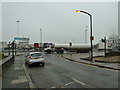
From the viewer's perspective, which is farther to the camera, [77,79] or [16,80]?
[77,79]

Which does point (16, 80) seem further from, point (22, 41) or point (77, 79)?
point (22, 41)

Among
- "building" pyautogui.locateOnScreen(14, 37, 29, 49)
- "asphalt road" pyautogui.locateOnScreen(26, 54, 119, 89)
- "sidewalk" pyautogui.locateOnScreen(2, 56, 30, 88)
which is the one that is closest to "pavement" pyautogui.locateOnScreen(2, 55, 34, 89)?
"sidewalk" pyautogui.locateOnScreen(2, 56, 30, 88)

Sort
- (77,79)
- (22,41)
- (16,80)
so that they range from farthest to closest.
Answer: (22,41) < (77,79) < (16,80)

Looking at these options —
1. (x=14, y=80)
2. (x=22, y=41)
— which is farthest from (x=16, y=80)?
(x=22, y=41)

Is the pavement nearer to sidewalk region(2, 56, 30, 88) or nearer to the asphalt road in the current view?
sidewalk region(2, 56, 30, 88)

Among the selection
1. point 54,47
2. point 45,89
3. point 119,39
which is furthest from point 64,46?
point 119,39

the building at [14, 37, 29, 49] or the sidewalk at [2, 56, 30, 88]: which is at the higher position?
the building at [14, 37, 29, 49]

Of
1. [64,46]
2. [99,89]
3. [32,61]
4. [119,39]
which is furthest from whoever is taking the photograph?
[119,39]

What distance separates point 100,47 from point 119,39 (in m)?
56.4

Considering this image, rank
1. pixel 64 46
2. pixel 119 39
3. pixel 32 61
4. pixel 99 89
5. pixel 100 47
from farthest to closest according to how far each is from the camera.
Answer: pixel 119 39 → pixel 100 47 → pixel 64 46 → pixel 32 61 → pixel 99 89

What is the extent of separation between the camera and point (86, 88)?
653cm

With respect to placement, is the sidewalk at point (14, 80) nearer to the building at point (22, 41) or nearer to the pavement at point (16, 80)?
the pavement at point (16, 80)

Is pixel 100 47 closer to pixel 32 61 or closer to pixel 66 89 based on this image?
pixel 32 61

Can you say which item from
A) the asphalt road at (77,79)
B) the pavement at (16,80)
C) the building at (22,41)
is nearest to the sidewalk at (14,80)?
the pavement at (16,80)
